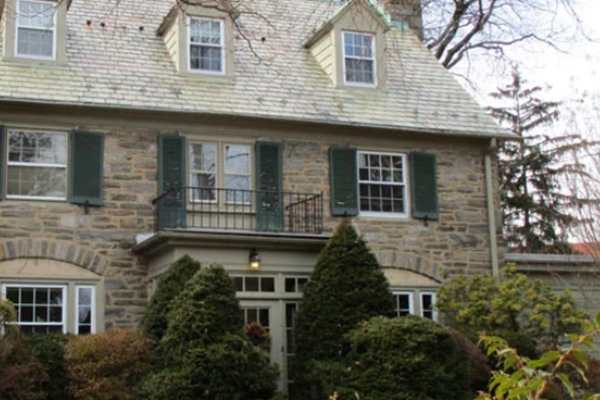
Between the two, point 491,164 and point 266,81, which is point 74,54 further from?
point 491,164

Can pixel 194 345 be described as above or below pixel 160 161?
below

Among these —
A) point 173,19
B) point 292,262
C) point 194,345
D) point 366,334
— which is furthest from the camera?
point 173,19

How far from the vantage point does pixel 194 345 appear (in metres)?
12.0

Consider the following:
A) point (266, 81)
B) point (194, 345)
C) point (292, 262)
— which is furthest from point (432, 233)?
point (194, 345)

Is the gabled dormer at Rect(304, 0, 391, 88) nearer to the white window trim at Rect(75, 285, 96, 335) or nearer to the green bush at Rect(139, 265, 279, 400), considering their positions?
the white window trim at Rect(75, 285, 96, 335)

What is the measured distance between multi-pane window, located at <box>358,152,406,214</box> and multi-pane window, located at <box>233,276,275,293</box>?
8.30 ft

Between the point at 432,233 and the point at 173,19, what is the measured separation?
6.26 metres

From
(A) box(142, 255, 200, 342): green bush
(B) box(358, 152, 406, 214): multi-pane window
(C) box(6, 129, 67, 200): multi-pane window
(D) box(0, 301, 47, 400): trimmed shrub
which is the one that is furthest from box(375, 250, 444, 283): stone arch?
(D) box(0, 301, 47, 400): trimmed shrub

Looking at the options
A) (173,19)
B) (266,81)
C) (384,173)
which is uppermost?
(173,19)

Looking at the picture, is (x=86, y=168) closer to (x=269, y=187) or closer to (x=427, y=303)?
(x=269, y=187)

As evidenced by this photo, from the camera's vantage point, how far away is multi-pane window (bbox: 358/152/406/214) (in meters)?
16.8

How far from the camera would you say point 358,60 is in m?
17.9

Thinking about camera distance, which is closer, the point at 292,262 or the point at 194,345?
the point at 194,345

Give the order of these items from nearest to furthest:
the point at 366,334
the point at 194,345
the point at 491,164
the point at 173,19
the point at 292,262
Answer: the point at 194,345 < the point at 366,334 < the point at 292,262 < the point at 173,19 < the point at 491,164
